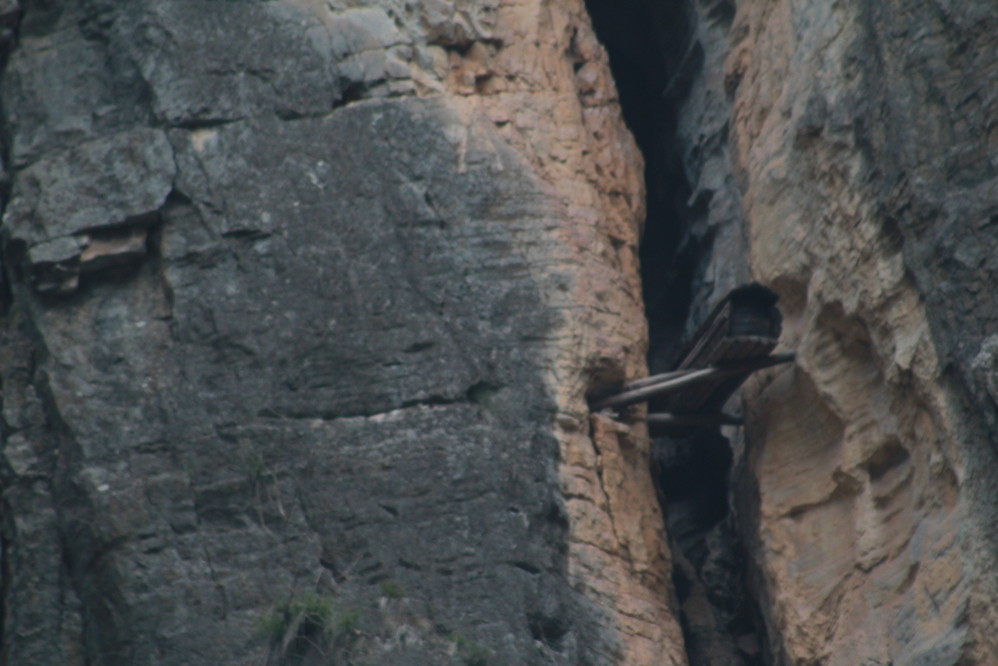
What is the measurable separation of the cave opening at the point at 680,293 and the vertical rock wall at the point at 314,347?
128 centimetres

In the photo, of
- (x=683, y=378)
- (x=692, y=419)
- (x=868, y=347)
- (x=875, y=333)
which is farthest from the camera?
(x=692, y=419)

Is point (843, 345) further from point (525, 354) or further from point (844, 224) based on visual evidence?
point (525, 354)

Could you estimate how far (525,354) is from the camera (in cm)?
1002

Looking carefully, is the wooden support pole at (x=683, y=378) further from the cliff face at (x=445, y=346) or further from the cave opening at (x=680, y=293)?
the cave opening at (x=680, y=293)

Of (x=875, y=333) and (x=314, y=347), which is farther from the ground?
(x=314, y=347)

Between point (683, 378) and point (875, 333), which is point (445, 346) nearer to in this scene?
point (683, 378)

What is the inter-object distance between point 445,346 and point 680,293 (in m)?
4.50

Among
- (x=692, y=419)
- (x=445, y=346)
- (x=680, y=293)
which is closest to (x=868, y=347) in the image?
Answer: (x=692, y=419)

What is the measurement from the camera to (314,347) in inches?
393

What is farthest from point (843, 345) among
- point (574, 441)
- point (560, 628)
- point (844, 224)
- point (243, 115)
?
point (243, 115)

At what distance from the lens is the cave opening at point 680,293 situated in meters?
11.3

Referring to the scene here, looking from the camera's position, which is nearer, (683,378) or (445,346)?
(445,346)

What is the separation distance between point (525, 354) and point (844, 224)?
7.34 ft

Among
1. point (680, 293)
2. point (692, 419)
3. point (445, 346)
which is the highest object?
point (680, 293)
